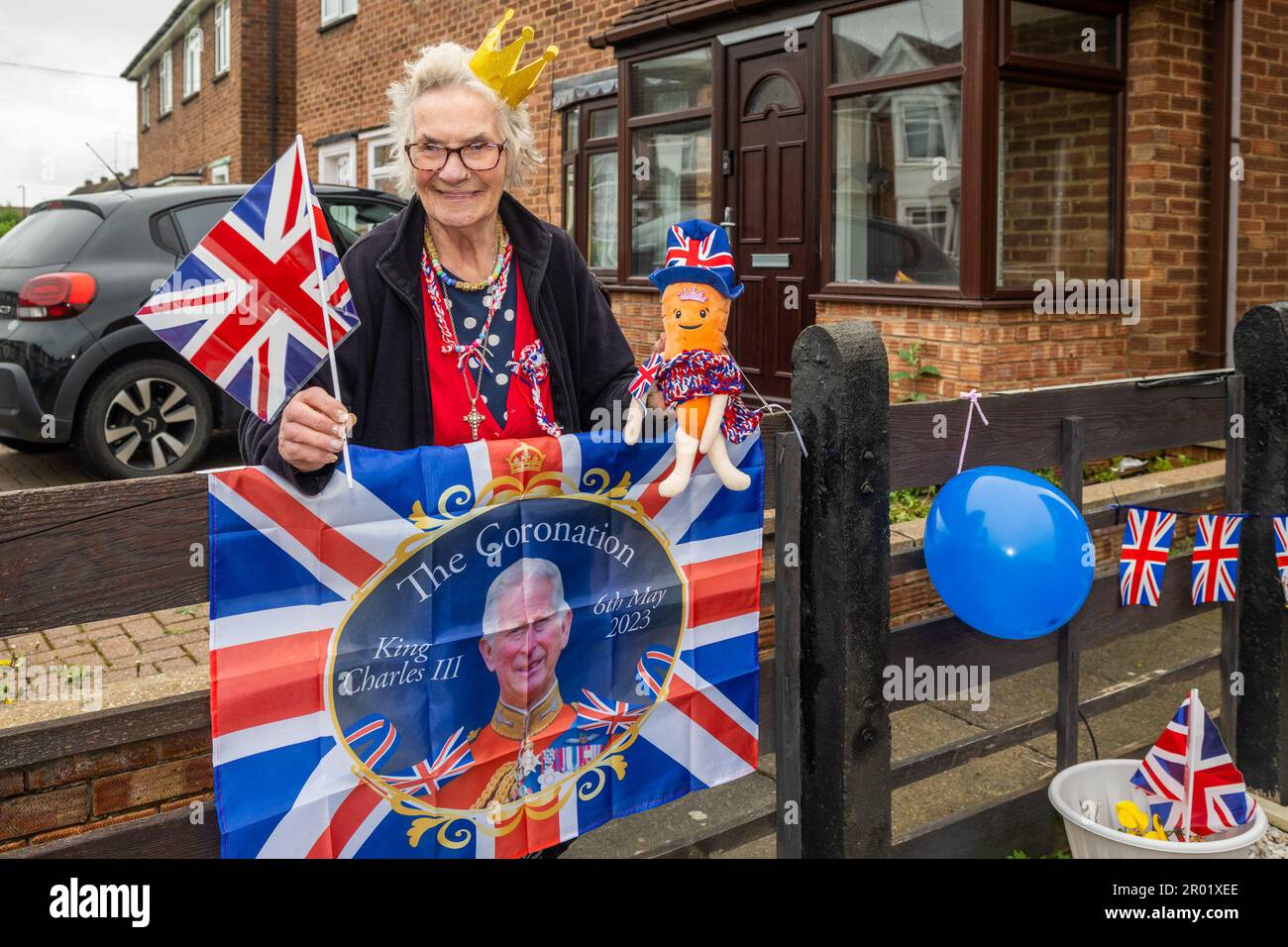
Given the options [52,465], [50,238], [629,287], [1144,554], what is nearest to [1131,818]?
[1144,554]

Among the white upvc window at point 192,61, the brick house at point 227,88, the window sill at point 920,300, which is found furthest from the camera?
the white upvc window at point 192,61

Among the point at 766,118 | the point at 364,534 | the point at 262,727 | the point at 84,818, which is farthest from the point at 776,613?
the point at 766,118

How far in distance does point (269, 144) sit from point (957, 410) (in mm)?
18920

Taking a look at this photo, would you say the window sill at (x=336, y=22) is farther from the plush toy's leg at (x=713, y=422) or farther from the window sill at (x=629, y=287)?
the plush toy's leg at (x=713, y=422)

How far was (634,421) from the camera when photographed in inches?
87.0

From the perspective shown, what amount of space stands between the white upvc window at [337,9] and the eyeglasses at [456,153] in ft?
46.8

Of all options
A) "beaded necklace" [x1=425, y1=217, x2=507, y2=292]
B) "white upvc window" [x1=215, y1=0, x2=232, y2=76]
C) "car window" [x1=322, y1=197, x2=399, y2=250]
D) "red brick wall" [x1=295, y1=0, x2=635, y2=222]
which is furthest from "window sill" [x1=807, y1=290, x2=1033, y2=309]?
Result: "white upvc window" [x1=215, y1=0, x2=232, y2=76]

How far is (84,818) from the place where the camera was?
8.05 feet

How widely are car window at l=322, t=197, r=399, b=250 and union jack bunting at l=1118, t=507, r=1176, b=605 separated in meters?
5.80

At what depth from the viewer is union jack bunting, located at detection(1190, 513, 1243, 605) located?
3.51 meters

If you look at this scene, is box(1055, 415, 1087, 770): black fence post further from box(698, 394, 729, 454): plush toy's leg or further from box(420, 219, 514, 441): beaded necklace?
box(420, 219, 514, 441): beaded necklace

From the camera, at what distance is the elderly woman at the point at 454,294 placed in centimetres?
217

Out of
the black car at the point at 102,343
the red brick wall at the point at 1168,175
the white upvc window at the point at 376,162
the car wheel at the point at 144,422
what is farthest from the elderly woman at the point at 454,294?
the white upvc window at the point at 376,162

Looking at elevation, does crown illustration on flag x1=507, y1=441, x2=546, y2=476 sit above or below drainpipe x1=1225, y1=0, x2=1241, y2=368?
below
